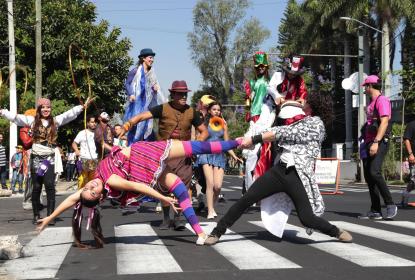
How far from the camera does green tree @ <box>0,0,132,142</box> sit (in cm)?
3500

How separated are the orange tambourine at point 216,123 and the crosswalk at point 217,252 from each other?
2.52 meters

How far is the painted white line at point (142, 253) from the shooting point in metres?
5.33

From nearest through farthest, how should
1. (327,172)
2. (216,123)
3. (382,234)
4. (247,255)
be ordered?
(247,255), (382,234), (216,123), (327,172)

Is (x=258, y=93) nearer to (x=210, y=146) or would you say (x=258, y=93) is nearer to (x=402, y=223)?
(x=402, y=223)

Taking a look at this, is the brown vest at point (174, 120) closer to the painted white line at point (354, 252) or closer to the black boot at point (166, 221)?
the black boot at point (166, 221)

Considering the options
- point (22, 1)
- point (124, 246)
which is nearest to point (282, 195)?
point (124, 246)

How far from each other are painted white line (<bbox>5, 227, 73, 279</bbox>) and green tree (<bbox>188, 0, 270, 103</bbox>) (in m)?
52.4

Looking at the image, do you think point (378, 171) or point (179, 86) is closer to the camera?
point (179, 86)

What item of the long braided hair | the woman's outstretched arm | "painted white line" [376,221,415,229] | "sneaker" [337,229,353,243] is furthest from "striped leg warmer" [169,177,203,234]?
"painted white line" [376,221,415,229]

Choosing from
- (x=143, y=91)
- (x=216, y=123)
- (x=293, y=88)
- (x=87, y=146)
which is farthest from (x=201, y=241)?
(x=87, y=146)

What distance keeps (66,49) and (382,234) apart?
29.9m

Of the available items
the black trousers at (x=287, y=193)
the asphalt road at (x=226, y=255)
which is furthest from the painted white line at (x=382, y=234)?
the black trousers at (x=287, y=193)

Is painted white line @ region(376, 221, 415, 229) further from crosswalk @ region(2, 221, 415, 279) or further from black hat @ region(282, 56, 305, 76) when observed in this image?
black hat @ region(282, 56, 305, 76)

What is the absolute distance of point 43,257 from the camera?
6020 mm
